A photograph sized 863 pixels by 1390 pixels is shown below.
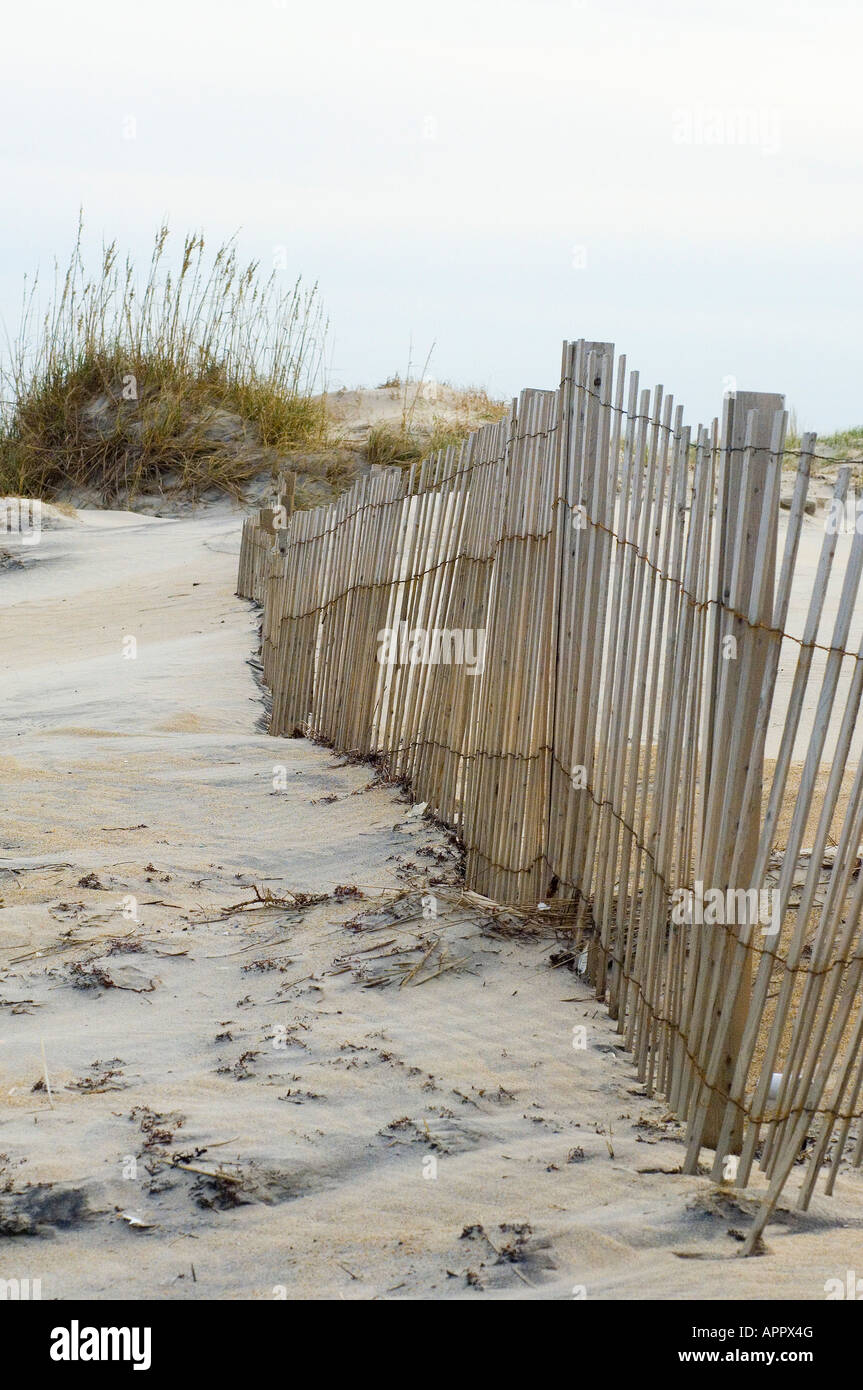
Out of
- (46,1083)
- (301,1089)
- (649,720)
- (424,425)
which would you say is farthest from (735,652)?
(424,425)

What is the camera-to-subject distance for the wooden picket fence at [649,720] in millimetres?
2027

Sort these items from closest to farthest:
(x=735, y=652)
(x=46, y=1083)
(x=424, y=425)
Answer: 1. (x=735, y=652)
2. (x=46, y=1083)
3. (x=424, y=425)

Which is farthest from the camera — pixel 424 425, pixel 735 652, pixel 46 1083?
pixel 424 425

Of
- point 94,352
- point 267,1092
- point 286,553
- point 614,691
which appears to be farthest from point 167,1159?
point 94,352

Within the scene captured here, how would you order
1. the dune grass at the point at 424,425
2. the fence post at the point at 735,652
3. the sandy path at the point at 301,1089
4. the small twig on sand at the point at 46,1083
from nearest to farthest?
1. the sandy path at the point at 301,1089
2. the fence post at the point at 735,652
3. the small twig on sand at the point at 46,1083
4. the dune grass at the point at 424,425

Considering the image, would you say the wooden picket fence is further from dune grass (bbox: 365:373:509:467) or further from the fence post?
dune grass (bbox: 365:373:509:467)

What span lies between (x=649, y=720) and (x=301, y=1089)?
1007 millimetres

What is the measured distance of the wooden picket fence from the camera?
6.65ft

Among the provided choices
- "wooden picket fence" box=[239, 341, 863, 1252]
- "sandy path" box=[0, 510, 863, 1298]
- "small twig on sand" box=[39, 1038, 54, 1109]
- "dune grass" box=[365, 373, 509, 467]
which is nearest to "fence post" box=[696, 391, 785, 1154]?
"wooden picket fence" box=[239, 341, 863, 1252]

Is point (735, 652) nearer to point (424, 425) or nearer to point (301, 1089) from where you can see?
point (301, 1089)

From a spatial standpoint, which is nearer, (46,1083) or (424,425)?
(46,1083)

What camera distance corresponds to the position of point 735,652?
215cm

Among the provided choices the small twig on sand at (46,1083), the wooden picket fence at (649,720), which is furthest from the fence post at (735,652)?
the small twig on sand at (46,1083)

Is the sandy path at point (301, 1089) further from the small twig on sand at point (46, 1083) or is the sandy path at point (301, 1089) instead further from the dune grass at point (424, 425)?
the dune grass at point (424, 425)
